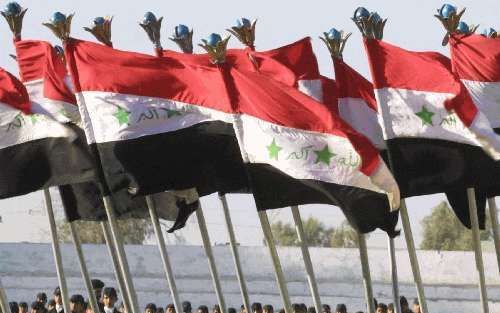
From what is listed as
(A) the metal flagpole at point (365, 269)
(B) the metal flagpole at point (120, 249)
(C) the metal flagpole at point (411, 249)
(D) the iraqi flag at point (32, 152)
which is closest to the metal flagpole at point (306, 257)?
(A) the metal flagpole at point (365, 269)

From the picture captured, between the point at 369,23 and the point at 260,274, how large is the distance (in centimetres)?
1569

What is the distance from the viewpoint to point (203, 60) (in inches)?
782

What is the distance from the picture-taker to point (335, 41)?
62.8ft

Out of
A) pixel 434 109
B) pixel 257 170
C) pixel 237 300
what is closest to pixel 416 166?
pixel 434 109

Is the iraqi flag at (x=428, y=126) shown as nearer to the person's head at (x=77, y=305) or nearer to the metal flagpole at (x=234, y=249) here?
the metal flagpole at (x=234, y=249)

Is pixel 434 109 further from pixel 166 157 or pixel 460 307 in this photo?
pixel 460 307

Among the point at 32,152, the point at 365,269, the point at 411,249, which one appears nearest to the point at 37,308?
the point at 32,152

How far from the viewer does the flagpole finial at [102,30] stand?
18875 mm

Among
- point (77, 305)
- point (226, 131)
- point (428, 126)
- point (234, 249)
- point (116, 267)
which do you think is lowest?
point (77, 305)

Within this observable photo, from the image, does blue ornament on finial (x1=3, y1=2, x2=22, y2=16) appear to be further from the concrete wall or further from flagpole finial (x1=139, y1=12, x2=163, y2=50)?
the concrete wall

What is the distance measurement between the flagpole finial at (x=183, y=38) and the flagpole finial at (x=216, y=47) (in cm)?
176

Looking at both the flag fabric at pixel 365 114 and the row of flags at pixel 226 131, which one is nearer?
the row of flags at pixel 226 131

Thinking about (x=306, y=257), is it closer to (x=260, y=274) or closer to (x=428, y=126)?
(x=428, y=126)

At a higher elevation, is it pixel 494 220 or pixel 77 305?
pixel 494 220
